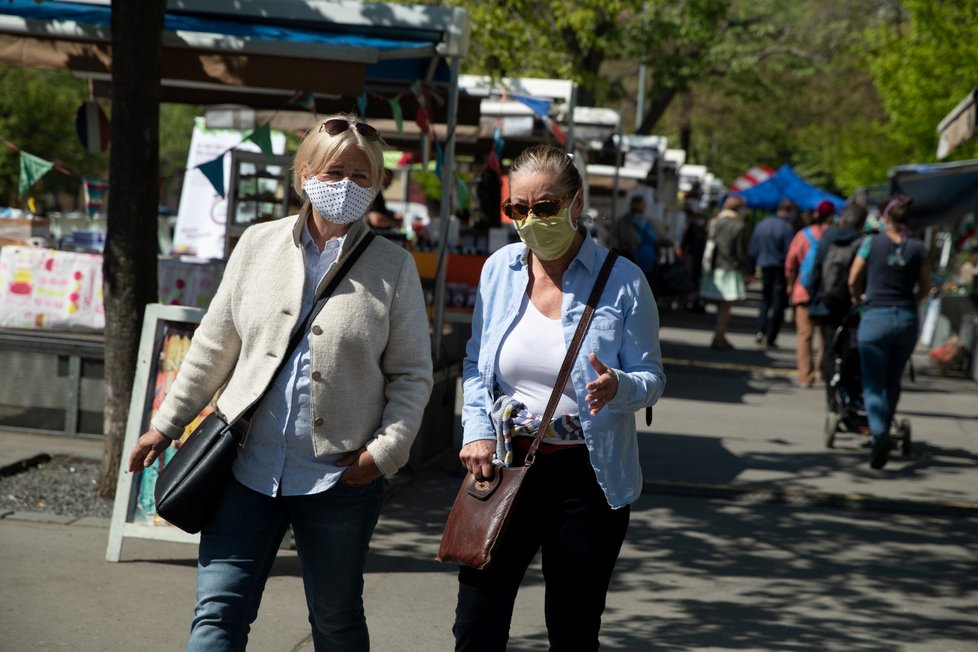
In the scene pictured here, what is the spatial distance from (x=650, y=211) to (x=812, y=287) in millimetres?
7901

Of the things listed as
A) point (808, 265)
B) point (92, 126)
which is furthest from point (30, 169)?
point (808, 265)

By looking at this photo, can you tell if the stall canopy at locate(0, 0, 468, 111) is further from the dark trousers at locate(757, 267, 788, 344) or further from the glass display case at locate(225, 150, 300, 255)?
the dark trousers at locate(757, 267, 788, 344)

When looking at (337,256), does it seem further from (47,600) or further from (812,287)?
(812,287)

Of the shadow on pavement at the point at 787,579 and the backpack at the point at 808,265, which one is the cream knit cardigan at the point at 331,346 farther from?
the backpack at the point at 808,265

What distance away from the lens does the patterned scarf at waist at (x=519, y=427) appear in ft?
11.7

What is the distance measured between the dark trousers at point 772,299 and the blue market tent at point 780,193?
7338 millimetres

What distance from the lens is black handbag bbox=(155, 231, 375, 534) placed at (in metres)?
3.38

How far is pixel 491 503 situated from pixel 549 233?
0.76 metres

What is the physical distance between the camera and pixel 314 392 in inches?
133

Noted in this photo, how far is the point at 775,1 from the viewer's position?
32250mm

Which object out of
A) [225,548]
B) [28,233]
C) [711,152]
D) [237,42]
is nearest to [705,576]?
[225,548]

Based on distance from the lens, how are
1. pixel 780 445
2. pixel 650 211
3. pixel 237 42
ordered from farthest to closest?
A: pixel 650 211 < pixel 780 445 < pixel 237 42

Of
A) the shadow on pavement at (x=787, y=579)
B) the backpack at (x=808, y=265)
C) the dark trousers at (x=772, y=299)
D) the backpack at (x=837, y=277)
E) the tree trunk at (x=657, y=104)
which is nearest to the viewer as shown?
the shadow on pavement at (x=787, y=579)

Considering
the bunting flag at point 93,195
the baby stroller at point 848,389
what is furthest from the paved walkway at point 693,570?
the bunting flag at point 93,195
